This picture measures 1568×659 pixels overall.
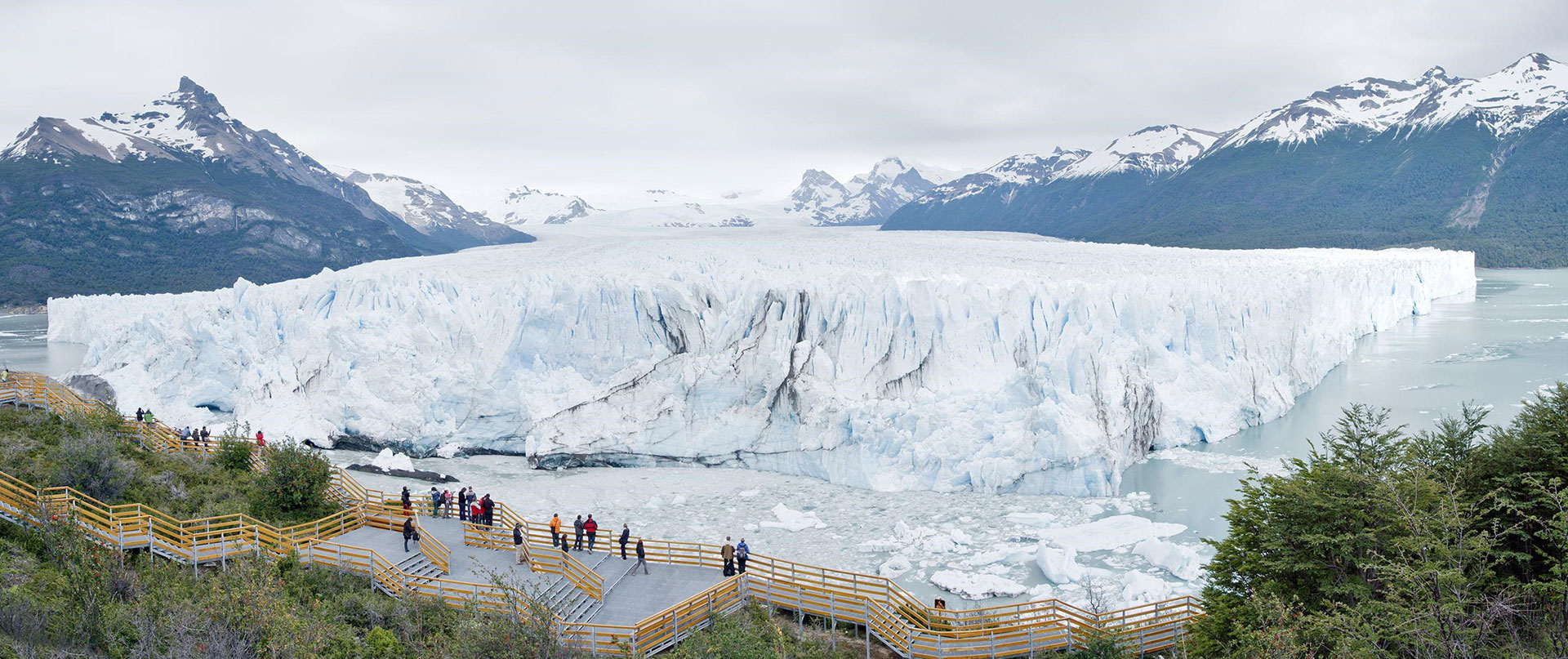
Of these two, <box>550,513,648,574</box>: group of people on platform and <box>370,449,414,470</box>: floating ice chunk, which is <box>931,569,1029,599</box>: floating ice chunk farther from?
<box>370,449,414,470</box>: floating ice chunk

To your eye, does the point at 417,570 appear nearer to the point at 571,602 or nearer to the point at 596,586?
the point at 571,602

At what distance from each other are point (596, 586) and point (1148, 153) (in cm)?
14312

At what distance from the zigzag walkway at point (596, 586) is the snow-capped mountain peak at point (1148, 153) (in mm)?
132837

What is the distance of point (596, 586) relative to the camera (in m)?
10.1

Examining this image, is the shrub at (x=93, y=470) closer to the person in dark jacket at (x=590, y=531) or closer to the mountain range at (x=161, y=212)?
the person in dark jacket at (x=590, y=531)

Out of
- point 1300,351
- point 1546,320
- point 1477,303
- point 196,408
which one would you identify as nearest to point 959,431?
point 1300,351

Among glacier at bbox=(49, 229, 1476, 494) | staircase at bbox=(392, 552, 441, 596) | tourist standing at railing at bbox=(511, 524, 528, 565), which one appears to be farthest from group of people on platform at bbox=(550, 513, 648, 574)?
glacier at bbox=(49, 229, 1476, 494)

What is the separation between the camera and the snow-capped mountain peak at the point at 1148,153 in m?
132

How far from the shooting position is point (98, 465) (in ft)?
37.3

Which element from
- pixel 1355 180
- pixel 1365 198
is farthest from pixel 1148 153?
pixel 1365 198

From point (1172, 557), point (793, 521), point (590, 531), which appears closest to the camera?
point (590, 531)

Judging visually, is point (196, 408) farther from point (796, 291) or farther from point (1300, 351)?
point (1300, 351)

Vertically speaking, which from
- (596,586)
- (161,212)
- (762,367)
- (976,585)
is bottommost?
(976,585)

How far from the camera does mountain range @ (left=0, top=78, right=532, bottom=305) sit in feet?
211
